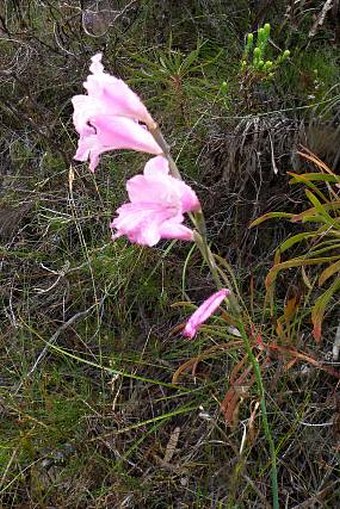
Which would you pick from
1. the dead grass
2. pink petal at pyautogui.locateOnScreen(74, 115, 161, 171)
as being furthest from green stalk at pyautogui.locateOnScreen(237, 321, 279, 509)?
pink petal at pyautogui.locateOnScreen(74, 115, 161, 171)

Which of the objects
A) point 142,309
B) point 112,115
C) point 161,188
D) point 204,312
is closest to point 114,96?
point 112,115

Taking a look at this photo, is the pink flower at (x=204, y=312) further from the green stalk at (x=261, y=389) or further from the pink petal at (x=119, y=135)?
the pink petal at (x=119, y=135)

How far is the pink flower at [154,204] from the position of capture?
42.0 inches

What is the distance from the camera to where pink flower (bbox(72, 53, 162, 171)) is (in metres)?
1.12

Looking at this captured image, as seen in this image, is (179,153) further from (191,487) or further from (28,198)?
(191,487)

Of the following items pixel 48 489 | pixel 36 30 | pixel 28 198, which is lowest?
pixel 48 489

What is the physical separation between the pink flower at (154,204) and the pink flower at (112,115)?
0.07m

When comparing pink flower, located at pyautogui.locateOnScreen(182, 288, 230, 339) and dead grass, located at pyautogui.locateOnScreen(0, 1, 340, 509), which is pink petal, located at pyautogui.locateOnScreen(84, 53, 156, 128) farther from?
dead grass, located at pyautogui.locateOnScreen(0, 1, 340, 509)

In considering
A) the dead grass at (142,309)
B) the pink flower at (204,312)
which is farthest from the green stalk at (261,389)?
the dead grass at (142,309)

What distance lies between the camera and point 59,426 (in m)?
1.83

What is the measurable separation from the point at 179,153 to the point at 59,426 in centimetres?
76

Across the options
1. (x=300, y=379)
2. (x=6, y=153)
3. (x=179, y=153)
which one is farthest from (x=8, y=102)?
(x=300, y=379)

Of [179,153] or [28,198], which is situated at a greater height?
[179,153]

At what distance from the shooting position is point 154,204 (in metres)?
1.09
